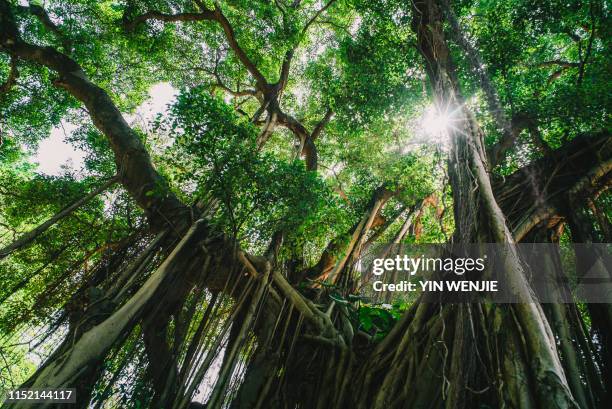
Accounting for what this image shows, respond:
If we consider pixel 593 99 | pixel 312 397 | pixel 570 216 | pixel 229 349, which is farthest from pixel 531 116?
pixel 229 349

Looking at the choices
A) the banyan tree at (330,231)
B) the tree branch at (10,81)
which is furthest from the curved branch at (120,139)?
the tree branch at (10,81)

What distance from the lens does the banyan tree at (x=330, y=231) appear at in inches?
77.7

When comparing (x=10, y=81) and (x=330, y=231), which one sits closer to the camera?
(x=330, y=231)

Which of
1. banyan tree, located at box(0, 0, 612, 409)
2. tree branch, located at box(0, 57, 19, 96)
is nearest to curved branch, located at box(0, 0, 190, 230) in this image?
banyan tree, located at box(0, 0, 612, 409)

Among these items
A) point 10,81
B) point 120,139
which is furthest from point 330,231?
point 10,81

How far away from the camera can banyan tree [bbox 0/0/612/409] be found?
1975mm

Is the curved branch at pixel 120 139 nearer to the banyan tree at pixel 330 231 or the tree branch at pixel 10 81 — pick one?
the banyan tree at pixel 330 231

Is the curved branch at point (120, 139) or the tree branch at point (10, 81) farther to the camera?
the tree branch at point (10, 81)

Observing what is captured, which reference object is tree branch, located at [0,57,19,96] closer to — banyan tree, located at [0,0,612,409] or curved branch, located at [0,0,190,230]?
banyan tree, located at [0,0,612,409]

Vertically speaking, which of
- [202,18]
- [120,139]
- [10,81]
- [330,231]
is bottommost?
[120,139]

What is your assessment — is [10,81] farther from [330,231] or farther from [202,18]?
[330,231]

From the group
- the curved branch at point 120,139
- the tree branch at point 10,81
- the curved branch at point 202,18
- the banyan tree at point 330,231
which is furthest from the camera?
the curved branch at point 202,18

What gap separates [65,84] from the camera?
3418 millimetres

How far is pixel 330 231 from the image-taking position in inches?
157
